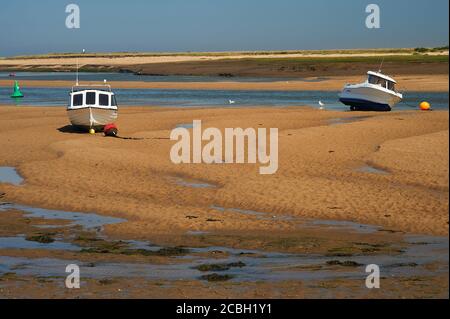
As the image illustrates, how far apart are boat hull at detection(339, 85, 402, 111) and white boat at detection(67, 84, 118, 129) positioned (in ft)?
50.4

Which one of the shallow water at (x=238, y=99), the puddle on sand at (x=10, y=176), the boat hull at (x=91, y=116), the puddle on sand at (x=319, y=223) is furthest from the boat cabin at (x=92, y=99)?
the puddle on sand at (x=319, y=223)

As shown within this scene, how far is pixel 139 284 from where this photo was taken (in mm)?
10664

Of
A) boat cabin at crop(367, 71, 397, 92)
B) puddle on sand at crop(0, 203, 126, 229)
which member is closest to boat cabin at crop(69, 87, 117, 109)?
puddle on sand at crop(0, 203, 126, 229)

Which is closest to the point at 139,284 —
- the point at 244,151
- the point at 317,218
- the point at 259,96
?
the point at 317,218

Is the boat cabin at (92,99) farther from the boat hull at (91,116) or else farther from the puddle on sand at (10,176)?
the puddle on sand at (10,176)

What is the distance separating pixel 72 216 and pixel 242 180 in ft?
15.6

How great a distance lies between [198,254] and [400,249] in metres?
3.24

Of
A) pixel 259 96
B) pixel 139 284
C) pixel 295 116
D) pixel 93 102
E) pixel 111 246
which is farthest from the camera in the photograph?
pixel 259 96

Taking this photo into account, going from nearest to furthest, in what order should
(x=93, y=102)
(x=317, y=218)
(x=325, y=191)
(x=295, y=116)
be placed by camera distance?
(x=317, y=218) < (x=325, y=191) < (x=93, y=102) < (x=295, y=116)

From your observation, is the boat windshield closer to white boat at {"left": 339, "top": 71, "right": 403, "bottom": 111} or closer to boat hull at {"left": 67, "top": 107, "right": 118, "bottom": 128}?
white boat at {"left": 339, "top": 71, "right": 403, "bottom": 111}

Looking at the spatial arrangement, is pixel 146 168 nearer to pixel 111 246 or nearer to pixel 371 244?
pixel 111 246

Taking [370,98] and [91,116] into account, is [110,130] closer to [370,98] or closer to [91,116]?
[91,116]

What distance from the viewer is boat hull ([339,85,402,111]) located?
40719 mm
